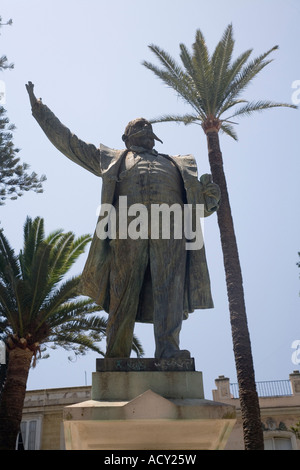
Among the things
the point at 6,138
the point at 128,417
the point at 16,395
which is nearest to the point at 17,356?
the point at 16,395

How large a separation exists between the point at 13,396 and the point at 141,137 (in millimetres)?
11313

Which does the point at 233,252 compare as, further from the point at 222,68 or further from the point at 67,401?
the point at 67,401

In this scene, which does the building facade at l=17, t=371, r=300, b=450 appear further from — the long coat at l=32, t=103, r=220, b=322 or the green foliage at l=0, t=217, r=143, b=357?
the long coat at l=32, t=103, r=220, b=322

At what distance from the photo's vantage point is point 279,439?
2195 centimetres

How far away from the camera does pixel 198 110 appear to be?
1564cm

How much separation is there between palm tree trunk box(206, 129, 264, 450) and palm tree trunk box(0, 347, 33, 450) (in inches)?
241

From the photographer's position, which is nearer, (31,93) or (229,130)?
(31,93)

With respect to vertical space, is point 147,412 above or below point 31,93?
below

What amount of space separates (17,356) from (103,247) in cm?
1141

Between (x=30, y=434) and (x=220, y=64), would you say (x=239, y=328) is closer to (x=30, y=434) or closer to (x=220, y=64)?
(x=220, y=64)

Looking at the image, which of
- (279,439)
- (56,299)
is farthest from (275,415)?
(56,299)

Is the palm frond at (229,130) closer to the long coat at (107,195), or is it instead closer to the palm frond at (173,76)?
the palm frond at (173,76)

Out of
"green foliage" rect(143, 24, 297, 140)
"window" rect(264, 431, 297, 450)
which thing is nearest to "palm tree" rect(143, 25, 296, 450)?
"green foliage" rect(143, 24, 297, 140)

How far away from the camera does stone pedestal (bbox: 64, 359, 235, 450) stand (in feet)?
10.9
